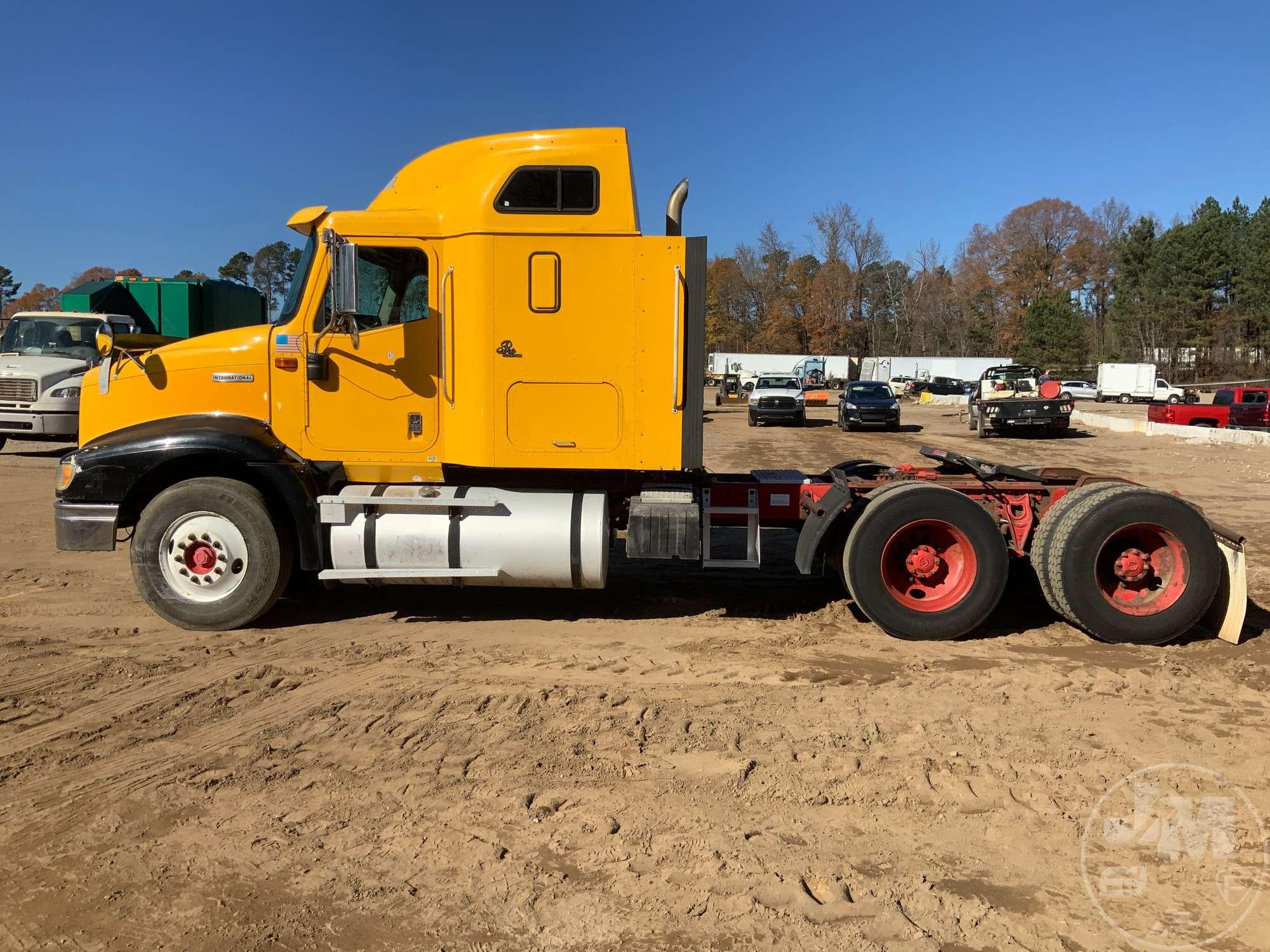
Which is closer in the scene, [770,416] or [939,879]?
[939,879]

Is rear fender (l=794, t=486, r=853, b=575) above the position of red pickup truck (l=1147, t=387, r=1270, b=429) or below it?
below

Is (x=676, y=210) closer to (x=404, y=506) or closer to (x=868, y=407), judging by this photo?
(x=404, y=506)

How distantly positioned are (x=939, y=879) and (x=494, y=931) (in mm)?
1693

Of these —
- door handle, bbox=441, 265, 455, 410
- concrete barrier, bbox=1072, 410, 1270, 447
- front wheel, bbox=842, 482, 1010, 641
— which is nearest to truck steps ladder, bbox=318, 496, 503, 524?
door handle, bbox=441, 265, 455, 410

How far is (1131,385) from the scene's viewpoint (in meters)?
52.3

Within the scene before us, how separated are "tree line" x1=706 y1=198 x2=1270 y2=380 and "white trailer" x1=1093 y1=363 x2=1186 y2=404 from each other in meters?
13.8

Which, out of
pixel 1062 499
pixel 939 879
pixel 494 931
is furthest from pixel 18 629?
pixel 1062 499

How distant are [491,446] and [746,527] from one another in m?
2.08

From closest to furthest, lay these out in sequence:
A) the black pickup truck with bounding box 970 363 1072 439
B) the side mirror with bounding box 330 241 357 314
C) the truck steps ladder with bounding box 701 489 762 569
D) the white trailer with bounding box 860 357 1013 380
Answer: the side mirror with bounding box 330 241 357 314, the truck steps ladder with bounding box 701 489 762 569, the black pickup truck with bounding box 970 363 1072 439, the white trailer with bounding box 860 357 1013 380

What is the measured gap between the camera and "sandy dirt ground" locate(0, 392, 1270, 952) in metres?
2.98

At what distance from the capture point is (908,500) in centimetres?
598

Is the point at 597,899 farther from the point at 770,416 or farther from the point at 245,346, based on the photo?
the point at 770,416

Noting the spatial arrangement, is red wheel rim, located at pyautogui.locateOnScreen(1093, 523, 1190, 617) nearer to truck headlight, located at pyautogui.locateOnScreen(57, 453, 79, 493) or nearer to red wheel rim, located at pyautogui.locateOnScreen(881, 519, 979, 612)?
red wheel rim, located at pyautogui.locateOnScreen(881, 519, 979, 612)

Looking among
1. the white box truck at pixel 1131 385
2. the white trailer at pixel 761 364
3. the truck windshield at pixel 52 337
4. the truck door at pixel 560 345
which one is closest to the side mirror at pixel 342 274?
the truck door at pixel 560 345
